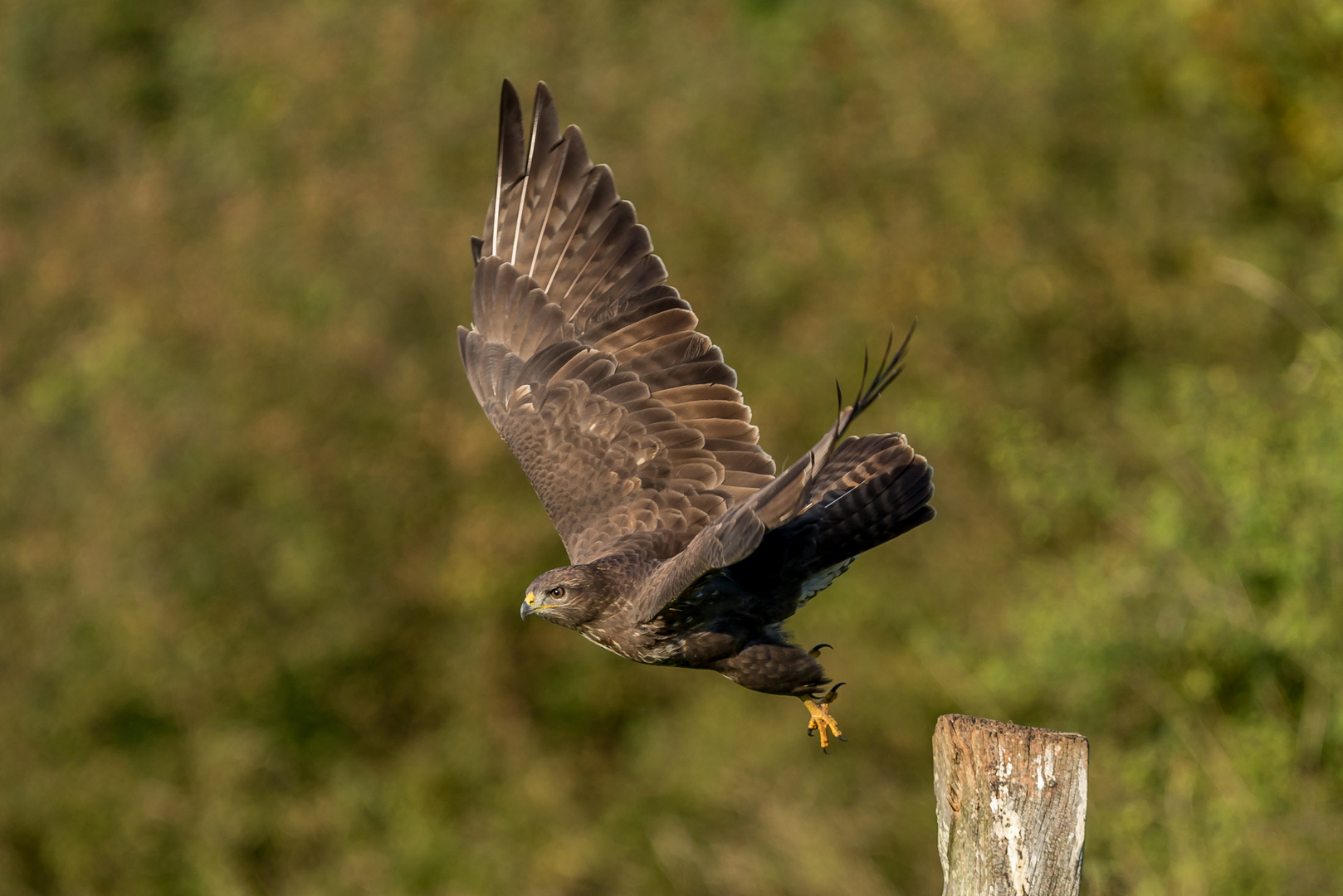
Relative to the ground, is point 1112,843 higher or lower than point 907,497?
lower

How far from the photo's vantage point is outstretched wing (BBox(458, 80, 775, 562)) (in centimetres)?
582

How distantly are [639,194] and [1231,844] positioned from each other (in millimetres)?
6973

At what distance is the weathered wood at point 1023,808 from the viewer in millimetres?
3586

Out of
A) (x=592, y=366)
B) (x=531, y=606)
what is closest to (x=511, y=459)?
(x=592, y=366)

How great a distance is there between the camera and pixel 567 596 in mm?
5148

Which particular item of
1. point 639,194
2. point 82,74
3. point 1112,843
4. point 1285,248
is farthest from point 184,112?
point 1112,843

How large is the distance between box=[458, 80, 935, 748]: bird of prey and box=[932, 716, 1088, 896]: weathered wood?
104 centimetres

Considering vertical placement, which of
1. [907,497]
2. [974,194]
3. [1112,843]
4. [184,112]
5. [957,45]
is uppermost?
[184,112]

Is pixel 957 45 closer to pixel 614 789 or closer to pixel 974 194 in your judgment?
pixel 974 194

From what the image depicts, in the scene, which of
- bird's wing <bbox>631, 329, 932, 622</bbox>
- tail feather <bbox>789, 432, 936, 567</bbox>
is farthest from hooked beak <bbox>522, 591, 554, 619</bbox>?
tail feather <bbox>789, 432, 936, 567</bbox>

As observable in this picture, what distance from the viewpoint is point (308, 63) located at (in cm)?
1391

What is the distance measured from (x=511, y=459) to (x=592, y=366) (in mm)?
5846

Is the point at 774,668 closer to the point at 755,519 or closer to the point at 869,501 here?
the point at 869,501

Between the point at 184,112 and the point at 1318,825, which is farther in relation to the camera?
the point at 184,112
